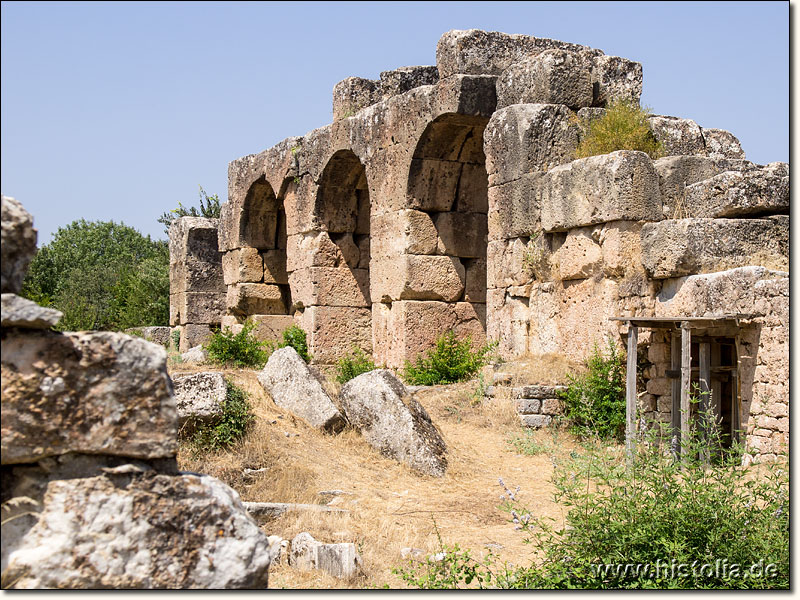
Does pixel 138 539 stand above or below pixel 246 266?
below

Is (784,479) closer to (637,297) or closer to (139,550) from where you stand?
(637,297)

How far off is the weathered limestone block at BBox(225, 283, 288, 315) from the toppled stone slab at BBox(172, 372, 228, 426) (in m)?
9.76

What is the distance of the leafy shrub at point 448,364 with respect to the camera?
12.8 meters

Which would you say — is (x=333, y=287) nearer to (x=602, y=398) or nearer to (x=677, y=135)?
(x=677, y=135)

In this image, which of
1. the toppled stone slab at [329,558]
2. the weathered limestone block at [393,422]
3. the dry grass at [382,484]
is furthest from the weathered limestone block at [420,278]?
the toppled stone slab at [329,558]

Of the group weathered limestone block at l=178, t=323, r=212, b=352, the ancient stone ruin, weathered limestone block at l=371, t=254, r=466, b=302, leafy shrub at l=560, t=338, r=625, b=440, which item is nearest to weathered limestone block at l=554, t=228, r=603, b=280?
the ancient stone ruin

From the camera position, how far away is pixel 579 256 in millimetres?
10938

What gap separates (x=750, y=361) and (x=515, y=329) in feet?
11.8

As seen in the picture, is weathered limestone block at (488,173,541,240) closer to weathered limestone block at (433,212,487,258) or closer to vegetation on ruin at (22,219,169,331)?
weathered limestone block at (433,212,487,258)

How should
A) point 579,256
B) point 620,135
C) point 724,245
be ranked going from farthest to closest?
point 620,135 < point 579,256 < point 724,245

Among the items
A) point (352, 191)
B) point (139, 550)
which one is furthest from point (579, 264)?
point (139, 550)

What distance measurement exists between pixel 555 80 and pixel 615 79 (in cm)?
98

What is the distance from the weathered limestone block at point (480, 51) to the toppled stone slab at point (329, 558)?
27.5ft

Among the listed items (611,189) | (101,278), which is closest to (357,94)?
(611,189)
